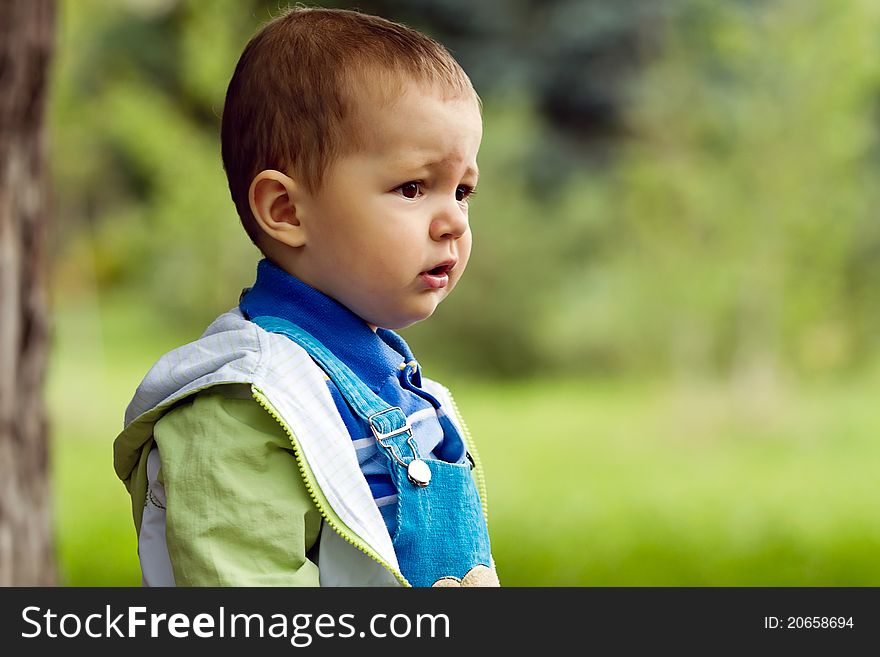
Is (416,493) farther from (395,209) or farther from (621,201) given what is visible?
(621,201)

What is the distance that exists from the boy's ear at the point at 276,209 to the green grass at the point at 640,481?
11.2 feet

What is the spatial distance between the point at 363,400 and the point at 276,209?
10.1 inches

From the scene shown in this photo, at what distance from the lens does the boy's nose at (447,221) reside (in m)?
1.32

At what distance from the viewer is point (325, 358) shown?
4.28 ft

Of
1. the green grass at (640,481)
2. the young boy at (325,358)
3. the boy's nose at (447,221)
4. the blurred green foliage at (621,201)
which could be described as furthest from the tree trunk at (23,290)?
the blurred green foliage at (621,201)

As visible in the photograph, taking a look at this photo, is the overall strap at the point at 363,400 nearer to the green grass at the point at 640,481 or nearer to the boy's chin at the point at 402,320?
the boy's chin at the point at 402,320

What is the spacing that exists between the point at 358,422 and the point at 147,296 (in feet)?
35.4

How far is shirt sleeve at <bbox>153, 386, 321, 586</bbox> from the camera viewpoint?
1160mm

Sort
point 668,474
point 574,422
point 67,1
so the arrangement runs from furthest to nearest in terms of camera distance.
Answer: point 67,1 → point 574,422 → point 668,474

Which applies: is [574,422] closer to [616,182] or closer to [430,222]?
[616,182]

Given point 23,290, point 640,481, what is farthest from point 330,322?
point 640,481

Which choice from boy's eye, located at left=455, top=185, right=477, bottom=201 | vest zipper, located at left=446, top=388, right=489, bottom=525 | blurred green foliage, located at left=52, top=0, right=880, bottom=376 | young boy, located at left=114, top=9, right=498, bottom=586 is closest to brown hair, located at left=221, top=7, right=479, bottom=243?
young boy, located at left=114, top=9, right=498, bottom=586

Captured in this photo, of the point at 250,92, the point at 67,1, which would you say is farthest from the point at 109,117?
the point at 250,92

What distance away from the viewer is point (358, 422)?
4.22 ft
